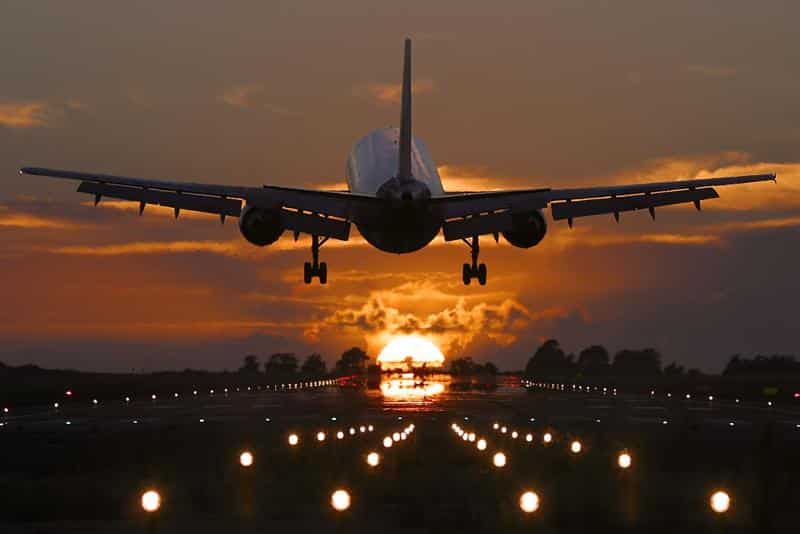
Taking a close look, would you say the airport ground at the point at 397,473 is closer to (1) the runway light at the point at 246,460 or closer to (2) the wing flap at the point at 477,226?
(1) the runway light at the point at 246,460

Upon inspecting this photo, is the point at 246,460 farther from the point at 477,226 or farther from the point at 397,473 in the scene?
the point at 477,226

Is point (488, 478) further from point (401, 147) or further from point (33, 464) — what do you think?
point (401, 147)

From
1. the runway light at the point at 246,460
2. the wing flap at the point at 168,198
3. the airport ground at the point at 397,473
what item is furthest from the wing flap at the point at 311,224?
the runway light at the point at 246,460

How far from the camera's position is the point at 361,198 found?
186ft

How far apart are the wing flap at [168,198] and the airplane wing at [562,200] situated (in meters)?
10.2

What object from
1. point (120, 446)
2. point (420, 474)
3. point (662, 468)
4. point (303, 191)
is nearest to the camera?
point (420, 474)

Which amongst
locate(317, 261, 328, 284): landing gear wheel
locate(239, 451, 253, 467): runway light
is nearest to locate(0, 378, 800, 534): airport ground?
locate(239, 451, 253, 467): runway light

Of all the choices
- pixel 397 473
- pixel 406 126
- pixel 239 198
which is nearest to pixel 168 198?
pixel 239 198

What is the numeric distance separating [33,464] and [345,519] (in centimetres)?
1714

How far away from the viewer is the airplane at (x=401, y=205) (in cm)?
5753

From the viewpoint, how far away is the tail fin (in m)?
59.0

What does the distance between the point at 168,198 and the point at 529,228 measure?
16.2 m

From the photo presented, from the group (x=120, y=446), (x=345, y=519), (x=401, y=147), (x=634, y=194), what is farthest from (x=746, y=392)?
(x=345, y=519)

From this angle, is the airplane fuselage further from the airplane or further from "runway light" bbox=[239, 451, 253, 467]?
"runway light" bbox=[239, 451, 253, 467]
